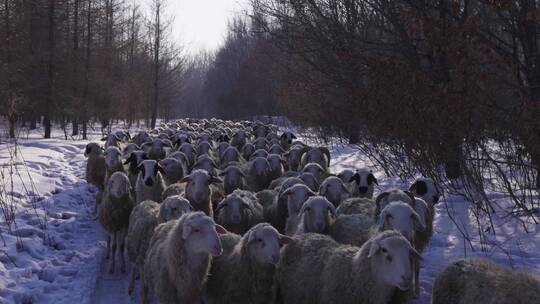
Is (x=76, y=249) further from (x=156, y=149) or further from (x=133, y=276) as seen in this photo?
(x=156, y=149)

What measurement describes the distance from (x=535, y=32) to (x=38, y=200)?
9.41m

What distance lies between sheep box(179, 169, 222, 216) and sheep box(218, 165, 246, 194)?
1816mm

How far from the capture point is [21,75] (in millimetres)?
22484

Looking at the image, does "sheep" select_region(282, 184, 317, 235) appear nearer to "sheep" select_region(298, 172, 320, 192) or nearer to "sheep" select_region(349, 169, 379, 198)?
"sheep" select_region(298, 172, 320, 192)

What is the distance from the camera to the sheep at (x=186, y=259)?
5121 millimetres

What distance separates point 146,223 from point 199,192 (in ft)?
3.46

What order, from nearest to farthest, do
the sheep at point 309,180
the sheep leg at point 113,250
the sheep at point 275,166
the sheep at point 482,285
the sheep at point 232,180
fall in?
the sheep at point 482,285 → the sheep leg at point 113,250 → the sheep at point 309,180 → the sheep at point 232,180 → the sheep at point 275,166

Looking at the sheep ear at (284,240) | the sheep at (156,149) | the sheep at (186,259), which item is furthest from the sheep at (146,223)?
the sheep at (156,149)

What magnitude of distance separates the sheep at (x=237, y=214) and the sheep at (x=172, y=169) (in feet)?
10.2

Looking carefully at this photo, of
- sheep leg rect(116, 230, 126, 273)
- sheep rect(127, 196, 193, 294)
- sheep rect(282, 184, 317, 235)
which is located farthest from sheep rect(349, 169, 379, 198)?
sheep leg rect(116, 230, 126, 273)

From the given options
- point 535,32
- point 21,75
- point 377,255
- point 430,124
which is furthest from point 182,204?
point 21,75

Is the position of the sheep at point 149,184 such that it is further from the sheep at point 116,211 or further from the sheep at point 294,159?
the sheep at point 294,159

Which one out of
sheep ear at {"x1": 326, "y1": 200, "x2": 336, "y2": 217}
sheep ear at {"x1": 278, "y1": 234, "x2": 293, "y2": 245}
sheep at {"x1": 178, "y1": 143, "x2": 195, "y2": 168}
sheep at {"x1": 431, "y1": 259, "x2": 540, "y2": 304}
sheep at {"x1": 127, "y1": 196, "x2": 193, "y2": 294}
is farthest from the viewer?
sheep at {"x1": 178, "y1": 143, "x2": 195, "y2": 168}

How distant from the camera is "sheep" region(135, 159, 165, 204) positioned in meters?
8.85
